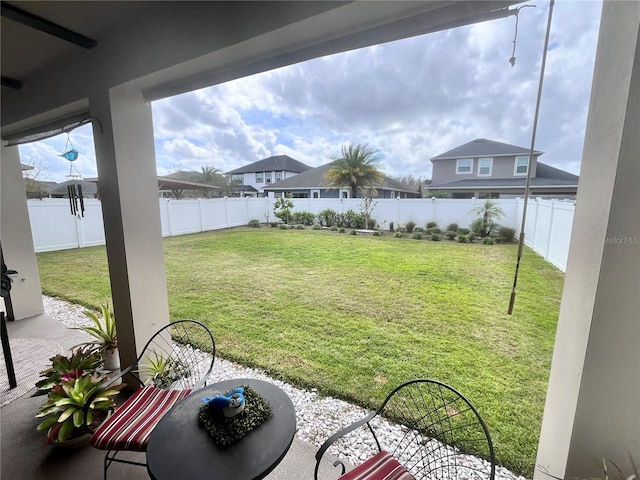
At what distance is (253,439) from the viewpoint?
106 centimetres

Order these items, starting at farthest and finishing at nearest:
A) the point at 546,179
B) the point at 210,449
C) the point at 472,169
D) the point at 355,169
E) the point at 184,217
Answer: the point at 184,217, the point at 355,169, the point at 472,169, the point at 546,179, the point at 210,449

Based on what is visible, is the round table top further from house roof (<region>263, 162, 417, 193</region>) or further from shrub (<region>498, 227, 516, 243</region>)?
house roof (<region>263, 162, 417, 193</region>)

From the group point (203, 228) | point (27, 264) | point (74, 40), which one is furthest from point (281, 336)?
point (203, 228)

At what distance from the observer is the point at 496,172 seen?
1.81 metres

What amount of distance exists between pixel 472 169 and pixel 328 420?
215 cm

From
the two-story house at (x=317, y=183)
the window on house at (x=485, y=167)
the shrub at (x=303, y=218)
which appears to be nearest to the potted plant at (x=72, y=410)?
the window on house at (x=485, y=167)

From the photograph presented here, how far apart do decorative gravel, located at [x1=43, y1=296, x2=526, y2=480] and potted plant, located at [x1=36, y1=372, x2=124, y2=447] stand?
75 cm

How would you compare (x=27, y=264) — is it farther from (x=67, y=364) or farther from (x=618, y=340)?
(x=618, y=340)

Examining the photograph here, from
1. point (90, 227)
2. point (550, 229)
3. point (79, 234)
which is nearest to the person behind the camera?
point (550, 229)

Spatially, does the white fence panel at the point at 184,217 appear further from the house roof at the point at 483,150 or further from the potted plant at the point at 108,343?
the house roof at the point at 483,150

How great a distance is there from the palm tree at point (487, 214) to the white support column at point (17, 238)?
6.20 m

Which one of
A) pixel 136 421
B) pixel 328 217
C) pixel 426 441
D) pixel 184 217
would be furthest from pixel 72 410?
pixel 328 217

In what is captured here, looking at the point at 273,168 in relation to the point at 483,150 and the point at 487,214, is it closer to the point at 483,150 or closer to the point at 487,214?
the point at 483,150

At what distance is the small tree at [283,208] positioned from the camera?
7.87 m
